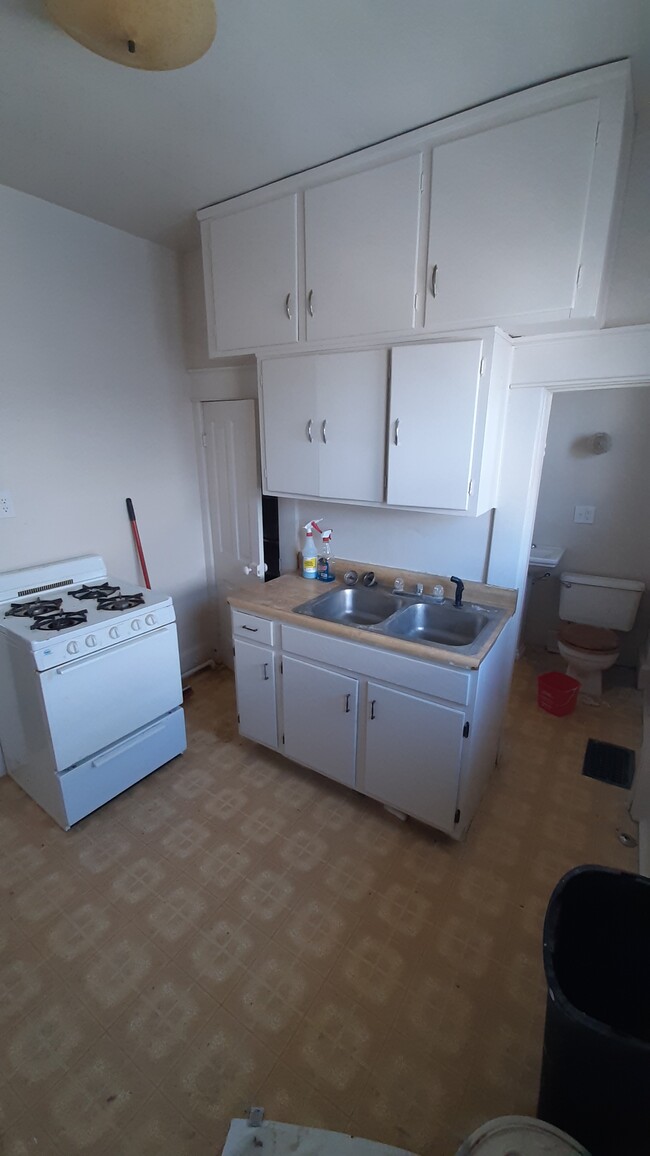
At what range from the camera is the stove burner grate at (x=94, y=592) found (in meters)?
2.27

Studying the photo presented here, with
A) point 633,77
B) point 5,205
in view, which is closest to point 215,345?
point 5,205

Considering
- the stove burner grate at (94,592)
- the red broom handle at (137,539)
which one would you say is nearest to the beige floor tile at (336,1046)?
the stove burner grate at (94,592)

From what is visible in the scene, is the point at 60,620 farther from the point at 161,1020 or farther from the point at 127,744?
the point at 161,1020

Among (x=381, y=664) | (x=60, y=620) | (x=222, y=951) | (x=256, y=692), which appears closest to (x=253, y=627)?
(x=256, y=692)

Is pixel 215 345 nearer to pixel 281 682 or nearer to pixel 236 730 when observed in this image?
pixel 281 682

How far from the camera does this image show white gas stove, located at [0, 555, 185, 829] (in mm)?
1849

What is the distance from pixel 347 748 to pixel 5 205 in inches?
108

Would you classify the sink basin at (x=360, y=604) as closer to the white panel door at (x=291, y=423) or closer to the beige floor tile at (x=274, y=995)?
the white panel door at (x=291, y=423)

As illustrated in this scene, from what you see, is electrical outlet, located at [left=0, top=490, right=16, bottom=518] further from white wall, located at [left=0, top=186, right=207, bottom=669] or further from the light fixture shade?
the light fixture shade

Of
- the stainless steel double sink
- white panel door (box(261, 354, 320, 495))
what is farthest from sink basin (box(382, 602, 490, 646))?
white panel door (box(261, 354, 320, 495))

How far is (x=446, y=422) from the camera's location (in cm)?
179

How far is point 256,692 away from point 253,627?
14.0 inches

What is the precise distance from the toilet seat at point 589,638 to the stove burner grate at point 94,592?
266cm

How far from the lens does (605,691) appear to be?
3.03 m
